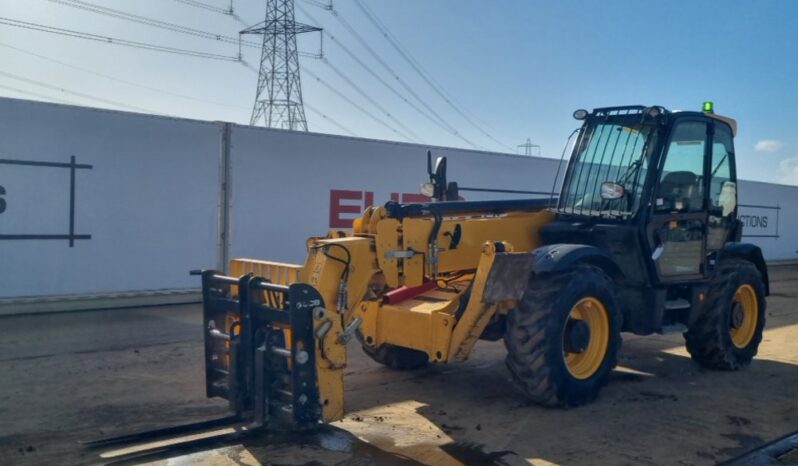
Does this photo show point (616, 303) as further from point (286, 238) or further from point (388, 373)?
point (286, 238)

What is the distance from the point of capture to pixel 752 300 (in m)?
8.28

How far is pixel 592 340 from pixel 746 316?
2.78 meters

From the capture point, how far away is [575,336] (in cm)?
616

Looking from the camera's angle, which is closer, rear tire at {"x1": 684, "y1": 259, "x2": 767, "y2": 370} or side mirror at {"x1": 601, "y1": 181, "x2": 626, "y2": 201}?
side mirror at {"x1": 601, "y1": 181, "x2": 626, "y2": 201}

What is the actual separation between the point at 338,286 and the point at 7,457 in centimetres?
243

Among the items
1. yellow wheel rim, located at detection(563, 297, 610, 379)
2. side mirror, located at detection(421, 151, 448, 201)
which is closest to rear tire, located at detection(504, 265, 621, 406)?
yellow wheel rim, located at detection(563, 297, 610, 379)

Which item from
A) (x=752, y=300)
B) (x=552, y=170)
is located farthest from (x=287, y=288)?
(x=552, y=170)

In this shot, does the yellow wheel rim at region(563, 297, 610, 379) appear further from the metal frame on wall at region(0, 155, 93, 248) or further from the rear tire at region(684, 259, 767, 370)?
the metal frame on wall at region(0, 155, 93, 248)

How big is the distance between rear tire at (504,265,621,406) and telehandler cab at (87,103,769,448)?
1 centimetres

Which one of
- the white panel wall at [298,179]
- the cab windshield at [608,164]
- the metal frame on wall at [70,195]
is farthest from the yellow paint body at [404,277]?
the white panel wall at [298,179]

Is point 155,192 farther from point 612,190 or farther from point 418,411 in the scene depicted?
point 612,190

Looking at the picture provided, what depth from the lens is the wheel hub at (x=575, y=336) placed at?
6148mm

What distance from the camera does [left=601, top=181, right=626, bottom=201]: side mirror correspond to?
22.1 feet

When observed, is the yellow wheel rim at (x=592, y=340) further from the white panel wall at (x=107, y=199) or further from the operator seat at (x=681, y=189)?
the white panel wall at (x=107, y=199)
